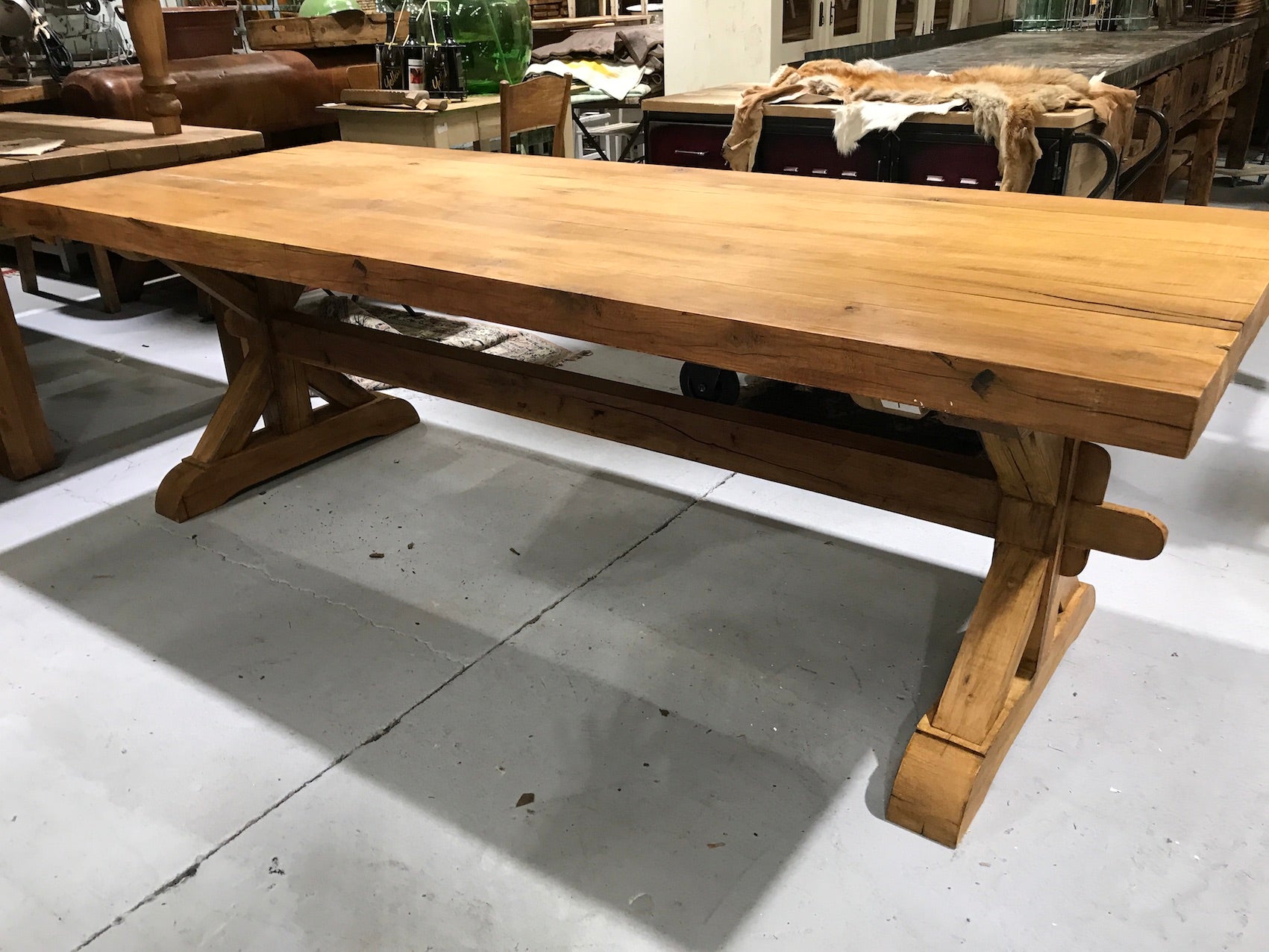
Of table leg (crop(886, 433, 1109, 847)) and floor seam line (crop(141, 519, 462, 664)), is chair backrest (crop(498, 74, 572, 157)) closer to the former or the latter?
floor seam line (crop(141, 519, 462, 664))

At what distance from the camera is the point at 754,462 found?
5.14 ft

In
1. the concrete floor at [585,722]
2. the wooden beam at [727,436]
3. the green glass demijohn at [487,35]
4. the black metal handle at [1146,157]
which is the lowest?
the concrete floor at [585,722]

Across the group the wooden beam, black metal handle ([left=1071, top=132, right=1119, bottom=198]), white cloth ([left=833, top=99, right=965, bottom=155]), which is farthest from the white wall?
the wooden beam

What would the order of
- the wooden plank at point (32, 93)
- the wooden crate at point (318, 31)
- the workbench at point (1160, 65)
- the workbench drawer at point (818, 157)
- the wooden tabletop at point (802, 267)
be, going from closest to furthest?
1. the wooden tabletop at point (802, 267)
2. the workbench drawer at point (818, 157)
3. the workbench at point (1160, 65)
4. the wooden plank at point (32, 93)
5. the wooden crate at point (318, 31)

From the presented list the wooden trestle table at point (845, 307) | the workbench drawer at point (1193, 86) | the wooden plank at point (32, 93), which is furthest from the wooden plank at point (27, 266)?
the workbench drawer at point (1193, 86)

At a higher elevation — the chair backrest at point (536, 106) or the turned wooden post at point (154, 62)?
the turned wooden post at point (154, 62)

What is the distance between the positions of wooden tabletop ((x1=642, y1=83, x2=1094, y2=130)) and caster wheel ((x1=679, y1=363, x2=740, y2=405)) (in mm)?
634

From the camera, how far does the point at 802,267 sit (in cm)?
116

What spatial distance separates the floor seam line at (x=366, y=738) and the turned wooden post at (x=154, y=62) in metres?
0.98

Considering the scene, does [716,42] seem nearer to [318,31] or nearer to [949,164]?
[949,164]

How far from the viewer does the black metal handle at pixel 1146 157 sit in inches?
91.4

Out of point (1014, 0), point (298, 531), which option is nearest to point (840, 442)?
point (298, 531)

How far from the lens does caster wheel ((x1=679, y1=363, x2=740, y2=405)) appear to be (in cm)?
247

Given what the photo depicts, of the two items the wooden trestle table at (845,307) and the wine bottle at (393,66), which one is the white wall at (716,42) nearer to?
the wine bottle at (393,66)
